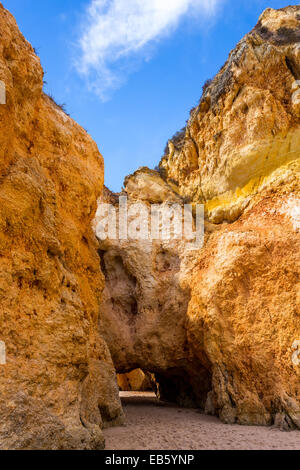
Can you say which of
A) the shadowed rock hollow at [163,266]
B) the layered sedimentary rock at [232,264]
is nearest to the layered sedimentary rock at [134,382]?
the layered sedimentary rock at [232,264]

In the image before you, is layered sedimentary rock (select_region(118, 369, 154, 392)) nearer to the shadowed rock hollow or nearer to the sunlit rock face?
the shadowed rock hollow

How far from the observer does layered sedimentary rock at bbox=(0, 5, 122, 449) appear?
4.03 metres

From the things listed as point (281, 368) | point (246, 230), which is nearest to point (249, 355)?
point (281, 368)

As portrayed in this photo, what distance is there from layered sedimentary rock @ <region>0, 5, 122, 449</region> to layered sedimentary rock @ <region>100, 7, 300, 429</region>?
3.33 metres

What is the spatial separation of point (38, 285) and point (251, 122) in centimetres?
888

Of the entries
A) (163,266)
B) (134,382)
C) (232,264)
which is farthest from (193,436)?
(134,382)

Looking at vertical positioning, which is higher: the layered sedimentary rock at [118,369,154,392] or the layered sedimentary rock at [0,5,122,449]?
the layered sedimentary rock at [0,5,122,449]

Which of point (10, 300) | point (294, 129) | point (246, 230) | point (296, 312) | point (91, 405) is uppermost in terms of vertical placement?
point (294, 129)

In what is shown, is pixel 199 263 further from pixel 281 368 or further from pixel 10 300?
pixel 10 300

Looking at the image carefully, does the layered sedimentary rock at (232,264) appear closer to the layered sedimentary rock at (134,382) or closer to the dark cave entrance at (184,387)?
the dark cave entrance at (184,387)

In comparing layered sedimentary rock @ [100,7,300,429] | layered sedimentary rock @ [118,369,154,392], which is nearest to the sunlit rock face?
layered sedimentary rock @ [100,7,300,429]

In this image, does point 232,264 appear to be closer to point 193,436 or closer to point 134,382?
point 193,436
